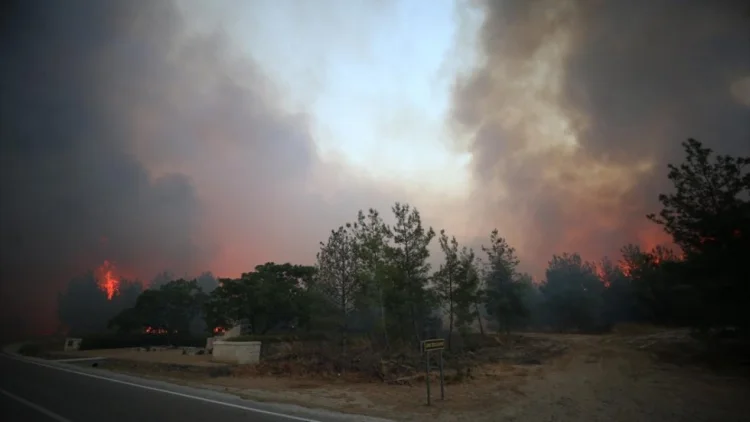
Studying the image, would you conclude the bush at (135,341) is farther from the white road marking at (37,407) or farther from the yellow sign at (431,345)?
the yellow sign at (431,345)

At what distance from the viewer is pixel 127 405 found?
33.4 ft

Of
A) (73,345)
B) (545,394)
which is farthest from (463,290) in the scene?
(73,345)

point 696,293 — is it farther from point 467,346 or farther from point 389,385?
point 467,346

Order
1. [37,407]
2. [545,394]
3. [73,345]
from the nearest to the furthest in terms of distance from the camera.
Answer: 1. [37,407]
2. [545,394]
3. [73,345]

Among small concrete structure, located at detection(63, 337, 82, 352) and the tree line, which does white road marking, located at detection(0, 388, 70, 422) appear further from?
small concrete structure, located at detection(63, 337, 82, 352)

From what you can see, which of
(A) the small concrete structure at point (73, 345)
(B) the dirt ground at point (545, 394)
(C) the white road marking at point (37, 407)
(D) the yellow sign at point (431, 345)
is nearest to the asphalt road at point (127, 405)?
(C) the white road marking at point (37, 407)

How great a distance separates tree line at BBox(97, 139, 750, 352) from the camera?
16.0 metres

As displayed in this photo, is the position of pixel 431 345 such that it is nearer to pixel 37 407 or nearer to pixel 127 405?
pixel 127 405

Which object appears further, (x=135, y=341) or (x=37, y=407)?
(x=135, y=341)

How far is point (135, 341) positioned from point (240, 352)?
111 ft

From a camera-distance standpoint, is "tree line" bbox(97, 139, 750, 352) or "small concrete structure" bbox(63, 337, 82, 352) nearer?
"tree line" bbox(97, 139, 750, 352)

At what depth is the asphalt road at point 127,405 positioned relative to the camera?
28.4ft

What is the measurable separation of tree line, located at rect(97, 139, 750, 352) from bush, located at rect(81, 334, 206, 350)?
497cm

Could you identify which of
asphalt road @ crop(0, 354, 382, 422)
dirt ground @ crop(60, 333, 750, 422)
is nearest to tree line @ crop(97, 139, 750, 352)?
dirt ground @ crop(60, 333, 750, 422)
